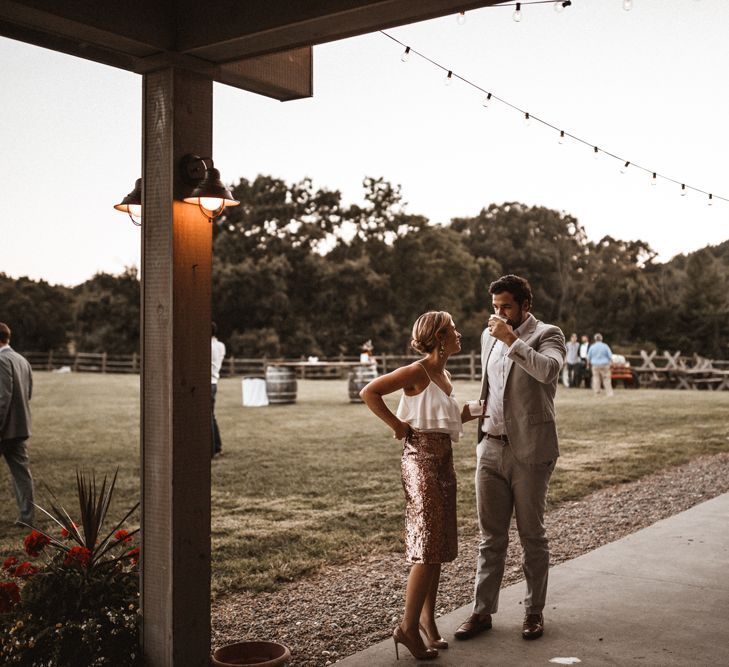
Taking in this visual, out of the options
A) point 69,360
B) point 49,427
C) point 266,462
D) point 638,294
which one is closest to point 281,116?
point 69,360

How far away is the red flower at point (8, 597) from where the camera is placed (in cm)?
375

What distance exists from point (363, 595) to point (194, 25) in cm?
358

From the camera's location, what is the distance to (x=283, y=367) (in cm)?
2005

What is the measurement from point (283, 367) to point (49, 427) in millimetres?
5965

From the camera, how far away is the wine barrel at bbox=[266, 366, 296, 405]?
1991cm

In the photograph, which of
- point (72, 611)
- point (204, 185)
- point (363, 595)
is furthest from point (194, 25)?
point (363, 595)

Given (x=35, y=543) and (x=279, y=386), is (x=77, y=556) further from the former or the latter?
(x=279, y=386)

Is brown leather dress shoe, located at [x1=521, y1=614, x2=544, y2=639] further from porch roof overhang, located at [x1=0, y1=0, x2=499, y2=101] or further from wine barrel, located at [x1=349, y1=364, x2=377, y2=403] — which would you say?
wine barrel, located at [x1=349, y1=364, x2=377, y2=403]

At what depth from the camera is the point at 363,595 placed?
5371 mm

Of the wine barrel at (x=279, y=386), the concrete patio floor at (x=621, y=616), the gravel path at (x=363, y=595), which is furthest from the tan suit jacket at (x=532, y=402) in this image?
the wine barrel at (x=279, y=386)

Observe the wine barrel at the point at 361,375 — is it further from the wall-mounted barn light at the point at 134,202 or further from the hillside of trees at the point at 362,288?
the hillside of trees at the point at 362,288

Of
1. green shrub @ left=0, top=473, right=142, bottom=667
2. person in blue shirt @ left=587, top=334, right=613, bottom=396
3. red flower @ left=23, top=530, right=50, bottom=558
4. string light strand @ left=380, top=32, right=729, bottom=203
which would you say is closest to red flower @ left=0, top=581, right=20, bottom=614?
green shrub @ left=0, top=473, right=142, bottom=667

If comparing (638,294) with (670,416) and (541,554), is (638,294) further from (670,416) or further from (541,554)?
(541,554)

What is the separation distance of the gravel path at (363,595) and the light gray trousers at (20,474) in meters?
2.56
